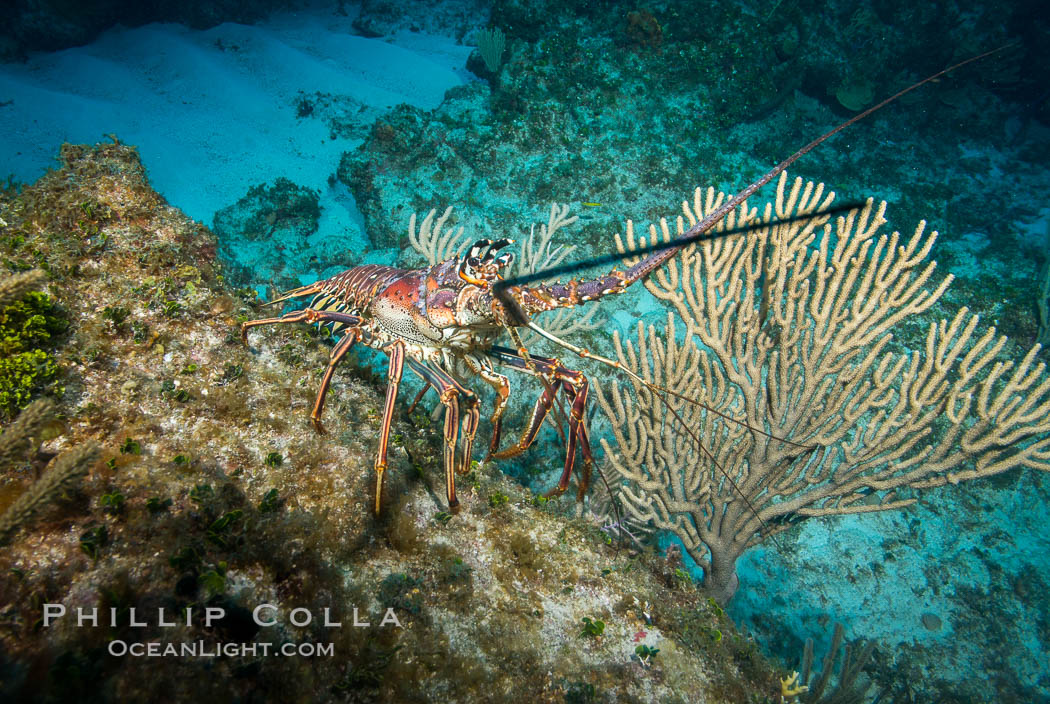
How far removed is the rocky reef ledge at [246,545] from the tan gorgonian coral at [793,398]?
1.32 meters

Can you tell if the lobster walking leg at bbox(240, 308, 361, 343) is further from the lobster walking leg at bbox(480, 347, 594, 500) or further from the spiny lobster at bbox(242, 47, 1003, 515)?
the lobster walking leg at bbox(480, 347, 594, 500)

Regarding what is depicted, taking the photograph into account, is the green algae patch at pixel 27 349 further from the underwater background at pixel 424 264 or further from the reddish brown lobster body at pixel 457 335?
the reddish brown lobster body at pixel 457 335

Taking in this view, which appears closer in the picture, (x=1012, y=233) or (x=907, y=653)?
(x=907, y=653)

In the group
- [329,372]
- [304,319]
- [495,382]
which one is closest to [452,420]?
[495,382]

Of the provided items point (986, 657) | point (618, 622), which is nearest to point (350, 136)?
point (618, 622)

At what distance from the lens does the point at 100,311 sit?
238 cm

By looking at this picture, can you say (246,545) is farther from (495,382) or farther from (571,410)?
(571,410)

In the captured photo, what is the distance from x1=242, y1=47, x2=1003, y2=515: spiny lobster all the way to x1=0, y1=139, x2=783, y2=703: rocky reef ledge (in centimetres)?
22

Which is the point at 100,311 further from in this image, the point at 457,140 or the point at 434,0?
the point at 434,0

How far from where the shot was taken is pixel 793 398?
3725 mm

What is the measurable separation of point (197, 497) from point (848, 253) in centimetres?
461

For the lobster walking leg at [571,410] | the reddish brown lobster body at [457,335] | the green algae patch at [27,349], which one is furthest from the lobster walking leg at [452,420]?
the green algae patch at [27,349]

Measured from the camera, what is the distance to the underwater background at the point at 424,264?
6.09 feet

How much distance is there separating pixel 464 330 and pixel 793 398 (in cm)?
291
